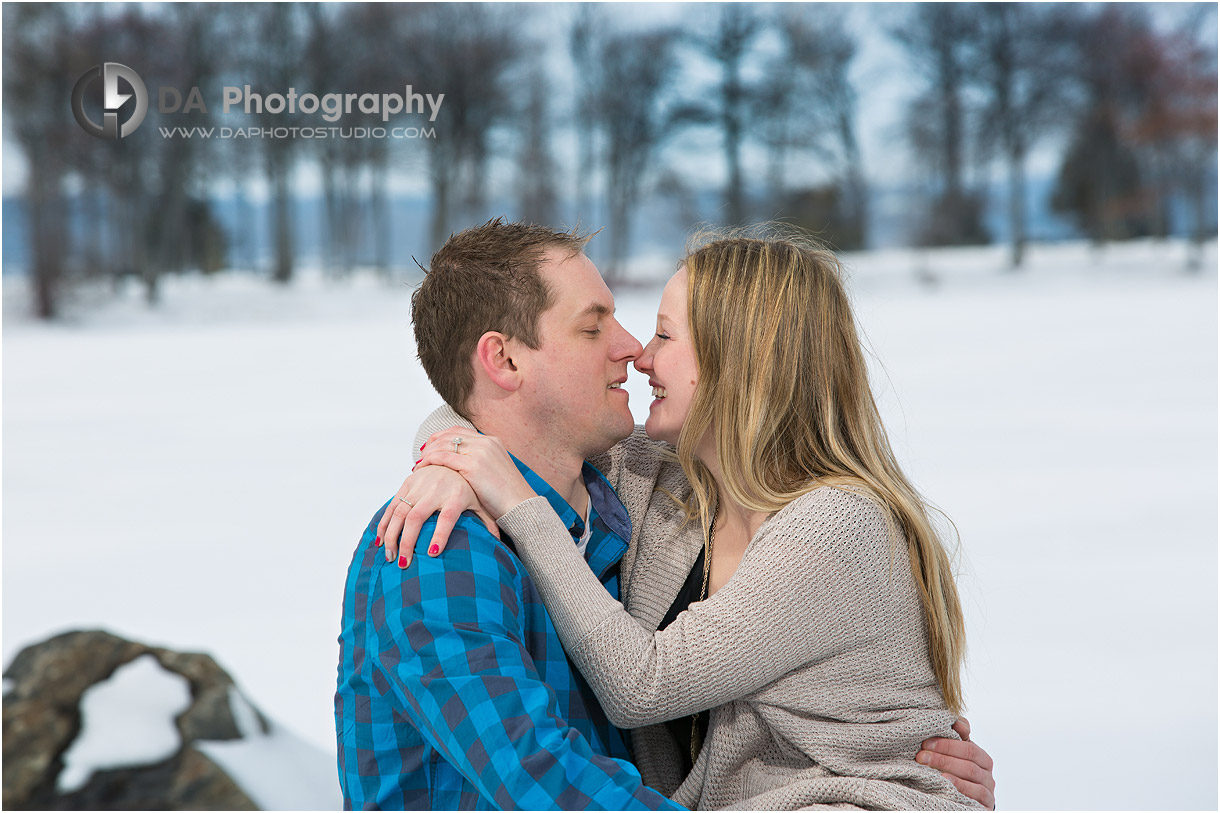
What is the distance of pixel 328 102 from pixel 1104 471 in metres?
4.61

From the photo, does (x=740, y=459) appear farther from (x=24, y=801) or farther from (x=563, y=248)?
(x=24, y=801)

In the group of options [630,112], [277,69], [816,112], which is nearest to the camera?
Result: [277,69]

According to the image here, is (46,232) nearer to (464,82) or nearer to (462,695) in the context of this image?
(464,82)

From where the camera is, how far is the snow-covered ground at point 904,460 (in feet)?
14.7

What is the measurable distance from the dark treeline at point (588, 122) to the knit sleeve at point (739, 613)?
418cm

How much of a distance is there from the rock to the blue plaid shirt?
7.01 ft

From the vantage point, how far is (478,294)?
60.2 inches

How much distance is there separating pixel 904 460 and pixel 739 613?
4.55 m

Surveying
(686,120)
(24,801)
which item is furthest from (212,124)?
(24,801)

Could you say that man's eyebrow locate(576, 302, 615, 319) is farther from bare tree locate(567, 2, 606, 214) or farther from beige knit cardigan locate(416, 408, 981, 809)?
bare tree locate(567, 2, 606, 214)

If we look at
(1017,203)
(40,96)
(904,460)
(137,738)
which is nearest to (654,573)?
(137,738)

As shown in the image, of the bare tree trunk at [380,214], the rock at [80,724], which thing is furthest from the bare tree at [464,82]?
the rock at [80,724]

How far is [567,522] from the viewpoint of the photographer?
60.3 inches

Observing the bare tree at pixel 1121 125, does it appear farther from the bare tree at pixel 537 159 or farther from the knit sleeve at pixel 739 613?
the knit sleeve at pixel 739 613
